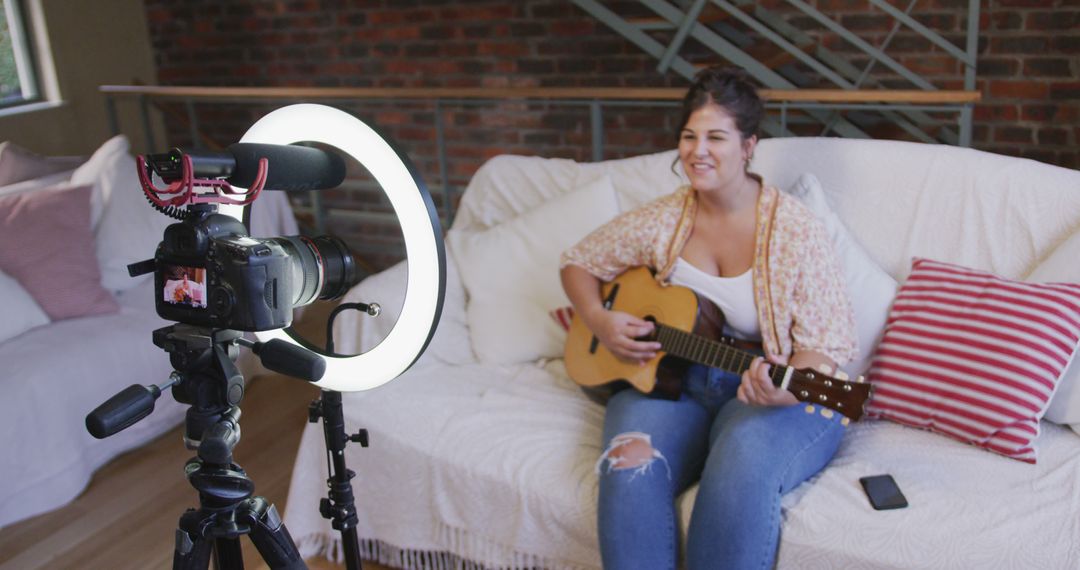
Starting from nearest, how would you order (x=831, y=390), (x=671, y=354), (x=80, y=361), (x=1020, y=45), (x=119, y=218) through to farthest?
(x=831, y=390), (x=671, y=354), (x=80, y=361), (x=119, y=218), (x=1020, y=45)

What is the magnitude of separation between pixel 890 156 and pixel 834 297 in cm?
51

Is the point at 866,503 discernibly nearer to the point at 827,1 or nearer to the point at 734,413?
the point at 734,413

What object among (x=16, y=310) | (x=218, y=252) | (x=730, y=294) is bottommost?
(x=16, y=310)

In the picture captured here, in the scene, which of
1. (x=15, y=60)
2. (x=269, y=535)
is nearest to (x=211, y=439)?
(x=269, y=535)

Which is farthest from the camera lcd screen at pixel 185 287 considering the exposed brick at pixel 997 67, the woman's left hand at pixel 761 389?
the exposed brick at pixel 997 67

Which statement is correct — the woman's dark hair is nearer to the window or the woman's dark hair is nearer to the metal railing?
the metal railing

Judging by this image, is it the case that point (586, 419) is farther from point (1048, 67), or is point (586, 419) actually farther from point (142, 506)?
point (1048, 67)

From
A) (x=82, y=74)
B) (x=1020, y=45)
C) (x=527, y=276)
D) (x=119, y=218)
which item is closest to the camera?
(x=527, y=276)

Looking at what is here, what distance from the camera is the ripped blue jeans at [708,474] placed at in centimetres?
144

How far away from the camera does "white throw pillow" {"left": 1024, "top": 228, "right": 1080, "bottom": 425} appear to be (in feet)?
5.40

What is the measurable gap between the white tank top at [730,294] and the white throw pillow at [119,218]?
1705 mm

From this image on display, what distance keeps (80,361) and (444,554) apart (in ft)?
3.87

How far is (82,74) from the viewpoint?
3279 millimetres

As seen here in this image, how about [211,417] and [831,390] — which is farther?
[831,390]
